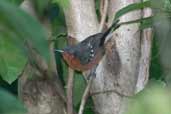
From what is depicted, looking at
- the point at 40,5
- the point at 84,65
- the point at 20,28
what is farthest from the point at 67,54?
the point at 20,28

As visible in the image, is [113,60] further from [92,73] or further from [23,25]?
[23,25]

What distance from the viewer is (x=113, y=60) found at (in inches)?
51.6

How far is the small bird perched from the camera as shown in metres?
1.28

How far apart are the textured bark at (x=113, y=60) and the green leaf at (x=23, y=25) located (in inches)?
39.9

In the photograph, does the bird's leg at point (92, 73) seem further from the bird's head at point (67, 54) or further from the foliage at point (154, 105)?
the foliage at point (154, 105)

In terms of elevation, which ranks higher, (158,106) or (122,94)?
(158,106)

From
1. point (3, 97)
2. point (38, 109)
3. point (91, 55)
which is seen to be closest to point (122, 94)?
point (91, 55)

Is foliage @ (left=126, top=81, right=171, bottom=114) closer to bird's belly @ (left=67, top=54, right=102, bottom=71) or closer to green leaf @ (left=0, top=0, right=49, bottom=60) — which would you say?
green leaf @ (left=0, top=0, right=49, bottom=60)

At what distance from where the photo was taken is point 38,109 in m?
1.21

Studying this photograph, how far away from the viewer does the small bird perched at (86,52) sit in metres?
1.28

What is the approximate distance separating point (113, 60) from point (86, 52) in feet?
0.33

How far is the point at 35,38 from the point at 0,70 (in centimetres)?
73

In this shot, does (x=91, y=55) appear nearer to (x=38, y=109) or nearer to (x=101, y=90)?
(x=101, y=90)

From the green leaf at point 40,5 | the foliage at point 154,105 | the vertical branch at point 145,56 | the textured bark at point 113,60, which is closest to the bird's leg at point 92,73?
the textured bark at point 113,60
